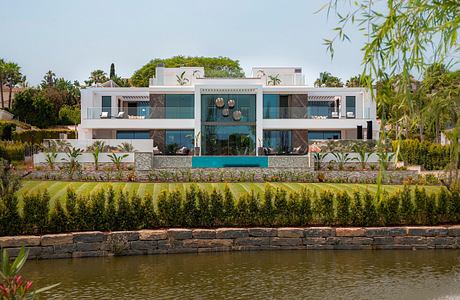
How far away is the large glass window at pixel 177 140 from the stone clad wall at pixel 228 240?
2493 cm

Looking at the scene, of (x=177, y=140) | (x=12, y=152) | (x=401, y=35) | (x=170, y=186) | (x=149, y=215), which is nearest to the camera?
(x=401, y=35)

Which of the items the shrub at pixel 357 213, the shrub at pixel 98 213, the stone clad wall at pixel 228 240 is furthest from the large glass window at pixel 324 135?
the shrub at pixel 98 213

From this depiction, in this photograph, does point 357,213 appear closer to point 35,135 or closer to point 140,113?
point 140,113

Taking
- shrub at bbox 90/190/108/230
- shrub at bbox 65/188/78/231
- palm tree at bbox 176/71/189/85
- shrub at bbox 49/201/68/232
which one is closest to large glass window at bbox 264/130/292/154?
→ palm tree at bbox 176/71/189/85

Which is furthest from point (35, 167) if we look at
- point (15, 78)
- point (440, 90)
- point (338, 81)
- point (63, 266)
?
point (15, 78)

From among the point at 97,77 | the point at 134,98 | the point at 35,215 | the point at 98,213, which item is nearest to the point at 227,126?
the point at 134,98

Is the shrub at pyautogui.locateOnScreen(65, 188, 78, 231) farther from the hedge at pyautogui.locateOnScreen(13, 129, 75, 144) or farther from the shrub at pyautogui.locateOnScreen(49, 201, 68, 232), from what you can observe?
the hedge at pyautogui.locateOnScreen(13, 129, 75, 144)

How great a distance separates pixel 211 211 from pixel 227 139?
2386cm

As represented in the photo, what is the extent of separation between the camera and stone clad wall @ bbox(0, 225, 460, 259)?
14.3 meters

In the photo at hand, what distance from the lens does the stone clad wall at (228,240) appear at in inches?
563

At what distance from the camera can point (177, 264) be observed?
44.1 ft

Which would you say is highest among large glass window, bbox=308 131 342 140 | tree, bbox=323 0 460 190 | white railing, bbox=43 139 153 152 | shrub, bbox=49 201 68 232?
large glass window, bbox=308 131 342 140

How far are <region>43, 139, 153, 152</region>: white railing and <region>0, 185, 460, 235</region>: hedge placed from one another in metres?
12.8

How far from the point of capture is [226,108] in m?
39.7
